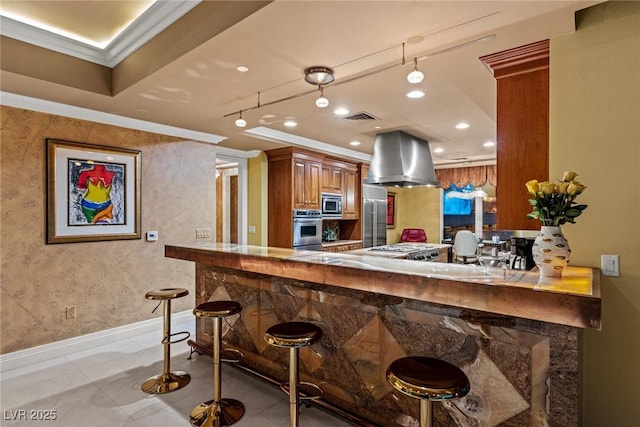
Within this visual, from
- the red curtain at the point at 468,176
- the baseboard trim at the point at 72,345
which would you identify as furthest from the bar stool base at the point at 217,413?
the red curtain at the point at 468,176

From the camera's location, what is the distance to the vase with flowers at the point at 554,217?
157 cm

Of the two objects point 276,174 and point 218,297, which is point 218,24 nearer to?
point 218,297

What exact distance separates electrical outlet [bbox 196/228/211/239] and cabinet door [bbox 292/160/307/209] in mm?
1407

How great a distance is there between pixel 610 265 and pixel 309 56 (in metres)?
2.20

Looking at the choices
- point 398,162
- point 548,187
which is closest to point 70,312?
point 398,162

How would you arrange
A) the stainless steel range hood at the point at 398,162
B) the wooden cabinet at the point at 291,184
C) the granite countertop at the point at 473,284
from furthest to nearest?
the wooden cabinet at the point at 291,184 < the stainless steel range hood at the point at 398,162 < the granite countertop at the point at 473,284

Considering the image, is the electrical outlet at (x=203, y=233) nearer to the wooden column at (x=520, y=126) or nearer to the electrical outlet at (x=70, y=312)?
the electrical outlet at (x=70, y=312)

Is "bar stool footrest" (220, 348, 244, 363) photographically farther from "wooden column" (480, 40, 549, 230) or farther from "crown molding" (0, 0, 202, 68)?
"crown molding" (0, 0, 202, 68)

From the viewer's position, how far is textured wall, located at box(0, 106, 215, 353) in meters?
3.14

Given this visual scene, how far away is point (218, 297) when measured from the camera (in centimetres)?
327

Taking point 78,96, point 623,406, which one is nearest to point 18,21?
point 78,96

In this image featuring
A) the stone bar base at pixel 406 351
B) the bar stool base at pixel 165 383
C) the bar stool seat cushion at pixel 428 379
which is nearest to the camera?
the bar stool seat cushion at pixel 428 379

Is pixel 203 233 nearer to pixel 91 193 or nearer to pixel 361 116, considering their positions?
pixel 91 193

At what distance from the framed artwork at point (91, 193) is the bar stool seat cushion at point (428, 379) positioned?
352 centimetres
